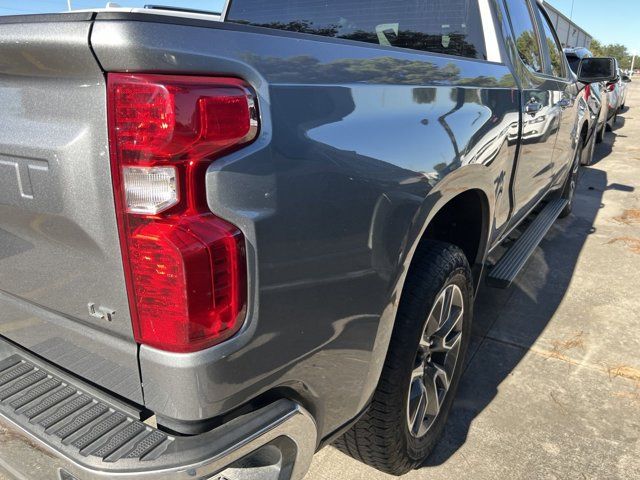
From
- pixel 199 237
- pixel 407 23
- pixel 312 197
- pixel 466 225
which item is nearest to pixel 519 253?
pixel 466 225

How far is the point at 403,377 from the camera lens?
6.12 ft

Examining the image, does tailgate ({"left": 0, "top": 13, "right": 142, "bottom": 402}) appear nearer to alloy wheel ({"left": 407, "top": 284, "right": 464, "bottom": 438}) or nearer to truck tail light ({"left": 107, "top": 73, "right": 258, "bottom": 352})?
truck tail light ({"left": 107, "top": 73, "right": 258, "bottom": 352})

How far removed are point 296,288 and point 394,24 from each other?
73.2 inches

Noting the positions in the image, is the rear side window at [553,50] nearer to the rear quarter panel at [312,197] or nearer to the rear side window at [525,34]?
the rear side window at [525,34]

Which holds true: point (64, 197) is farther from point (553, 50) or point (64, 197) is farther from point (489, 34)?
point (553, 50)

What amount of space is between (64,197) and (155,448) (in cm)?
61

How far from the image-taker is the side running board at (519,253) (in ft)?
9.75

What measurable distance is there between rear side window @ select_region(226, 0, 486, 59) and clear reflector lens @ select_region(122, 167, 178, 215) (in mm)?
1883

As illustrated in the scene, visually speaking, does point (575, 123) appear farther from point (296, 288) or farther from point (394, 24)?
point (296, 288)

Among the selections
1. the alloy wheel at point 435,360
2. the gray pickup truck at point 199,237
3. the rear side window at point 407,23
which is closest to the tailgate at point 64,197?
the gray pickup truck at point 199,237

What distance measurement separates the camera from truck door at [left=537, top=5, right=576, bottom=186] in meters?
3.74

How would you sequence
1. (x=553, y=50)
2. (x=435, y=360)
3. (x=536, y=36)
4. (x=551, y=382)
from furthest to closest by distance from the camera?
(x=553, y=50), (x=536, y=36), (x=551, y=382), (x=435, y=360)

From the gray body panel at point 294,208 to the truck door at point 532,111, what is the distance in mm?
1208

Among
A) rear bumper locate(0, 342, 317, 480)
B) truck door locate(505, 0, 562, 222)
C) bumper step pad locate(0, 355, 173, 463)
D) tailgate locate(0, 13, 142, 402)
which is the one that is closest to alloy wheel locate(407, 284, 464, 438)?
rear bumper locate(0, 342, 317, 480)
